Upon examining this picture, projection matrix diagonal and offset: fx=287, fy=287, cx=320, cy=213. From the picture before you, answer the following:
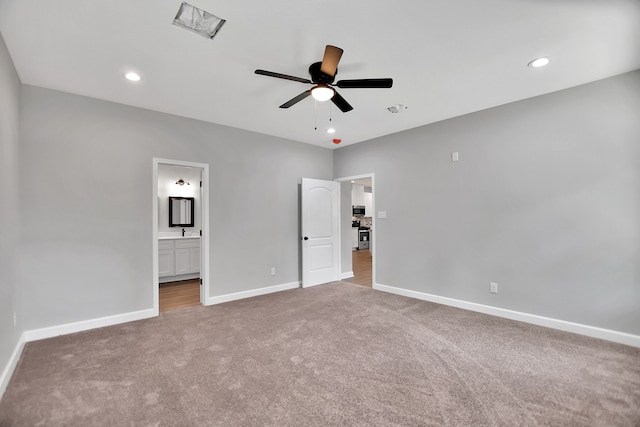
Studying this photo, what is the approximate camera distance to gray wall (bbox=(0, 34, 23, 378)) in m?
2.23

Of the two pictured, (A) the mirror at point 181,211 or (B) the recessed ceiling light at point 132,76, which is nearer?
(B) the recessed ceiling light at point 132,76

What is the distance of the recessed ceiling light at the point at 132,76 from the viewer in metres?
2.81

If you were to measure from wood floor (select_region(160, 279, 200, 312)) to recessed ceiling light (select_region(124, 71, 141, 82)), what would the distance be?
9.61 feet

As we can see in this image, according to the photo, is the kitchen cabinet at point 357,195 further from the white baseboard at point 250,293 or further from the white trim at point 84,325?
the white trim at point 84,325

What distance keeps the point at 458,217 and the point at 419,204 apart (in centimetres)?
63

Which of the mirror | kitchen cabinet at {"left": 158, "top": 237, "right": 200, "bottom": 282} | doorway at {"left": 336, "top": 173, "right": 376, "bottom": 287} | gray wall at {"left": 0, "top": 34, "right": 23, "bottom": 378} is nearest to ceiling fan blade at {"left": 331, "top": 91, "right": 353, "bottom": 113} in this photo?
gray wall at {"left": 0, "top": 34, "right": 23, "bottom": 378}

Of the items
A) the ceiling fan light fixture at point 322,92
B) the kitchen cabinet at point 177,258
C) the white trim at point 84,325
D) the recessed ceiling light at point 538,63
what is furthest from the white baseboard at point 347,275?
the recessed ceiling light at point 538,63

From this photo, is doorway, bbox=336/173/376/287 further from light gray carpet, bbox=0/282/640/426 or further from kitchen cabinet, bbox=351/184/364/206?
light gray carpet, bbox=0/282/640/426

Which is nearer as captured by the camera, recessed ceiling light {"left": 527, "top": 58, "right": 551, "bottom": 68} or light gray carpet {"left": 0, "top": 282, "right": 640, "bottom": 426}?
light gray carpet {"left": 0, "top": 282, "right": 640, "bottom": 426}

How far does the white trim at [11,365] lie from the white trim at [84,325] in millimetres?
114

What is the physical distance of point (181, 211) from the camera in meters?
6.24

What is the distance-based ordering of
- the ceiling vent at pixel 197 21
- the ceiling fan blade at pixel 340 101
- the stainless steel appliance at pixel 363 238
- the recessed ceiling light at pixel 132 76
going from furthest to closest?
the stainless steel appliance at pixel 363 238 < the recessed ceiling light at pixel 132 76 < the ceiling fan blade at pixel 340 101 < the ceiling vent at pixel 197 21

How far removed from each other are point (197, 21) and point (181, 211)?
4.86 metres

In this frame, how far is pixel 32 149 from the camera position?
3031mm
